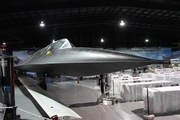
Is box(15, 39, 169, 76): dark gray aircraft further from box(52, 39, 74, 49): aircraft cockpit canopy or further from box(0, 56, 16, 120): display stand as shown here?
box(0, 56, 16, 120): display stand

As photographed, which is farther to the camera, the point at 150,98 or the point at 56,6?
the point at 56,6

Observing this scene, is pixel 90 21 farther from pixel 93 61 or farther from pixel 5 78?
pixel 5 78

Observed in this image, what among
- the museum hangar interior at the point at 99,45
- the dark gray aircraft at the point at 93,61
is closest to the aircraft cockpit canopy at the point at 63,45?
the dark gray aircraft at the point at 93,61

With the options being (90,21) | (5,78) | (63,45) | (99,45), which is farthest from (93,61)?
(99,45)

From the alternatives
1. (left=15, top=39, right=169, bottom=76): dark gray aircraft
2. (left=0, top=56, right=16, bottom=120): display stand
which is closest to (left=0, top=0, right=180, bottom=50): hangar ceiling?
(left=15, top=39, right=169, bottom=76): dark gray aircraft

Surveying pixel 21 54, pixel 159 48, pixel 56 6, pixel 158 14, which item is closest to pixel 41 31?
pixel 21 54

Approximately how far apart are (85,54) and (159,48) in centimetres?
2613

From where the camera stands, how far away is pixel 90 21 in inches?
845

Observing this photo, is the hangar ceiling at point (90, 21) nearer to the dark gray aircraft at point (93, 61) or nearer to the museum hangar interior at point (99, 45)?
the museum hangar interior at point (99, 45)

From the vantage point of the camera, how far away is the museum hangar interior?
18.4ft

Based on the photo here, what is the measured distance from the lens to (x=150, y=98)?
18.6 ft

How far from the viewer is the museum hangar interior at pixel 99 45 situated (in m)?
5.60

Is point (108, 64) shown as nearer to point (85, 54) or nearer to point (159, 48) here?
point (85, 54)

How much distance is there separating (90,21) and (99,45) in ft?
26.6
